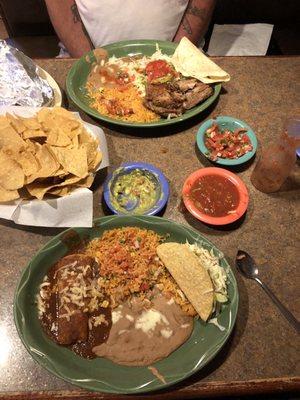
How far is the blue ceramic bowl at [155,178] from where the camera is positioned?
157cm

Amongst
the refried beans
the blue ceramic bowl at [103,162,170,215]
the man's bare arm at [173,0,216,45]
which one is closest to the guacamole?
the blue ceramic bowl at [103,162,170,215]

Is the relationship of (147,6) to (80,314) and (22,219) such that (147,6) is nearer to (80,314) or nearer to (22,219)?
(22,219)

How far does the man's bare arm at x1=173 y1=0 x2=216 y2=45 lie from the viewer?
2.46m

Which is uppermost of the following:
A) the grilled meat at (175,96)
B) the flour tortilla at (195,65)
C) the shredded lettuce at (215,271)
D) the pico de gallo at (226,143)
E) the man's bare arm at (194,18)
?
the man's bare arm at (194,18)

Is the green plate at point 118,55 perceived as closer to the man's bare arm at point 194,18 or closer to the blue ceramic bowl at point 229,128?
the blue ceramic bowl at point 229,128

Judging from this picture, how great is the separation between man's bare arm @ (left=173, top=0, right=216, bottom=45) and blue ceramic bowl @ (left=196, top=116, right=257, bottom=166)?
0.97 metres

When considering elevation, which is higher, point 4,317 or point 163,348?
point 4,317

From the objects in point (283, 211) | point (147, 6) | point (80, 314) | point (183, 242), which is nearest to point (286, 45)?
point (147, 6)

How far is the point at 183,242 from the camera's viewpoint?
1.50m

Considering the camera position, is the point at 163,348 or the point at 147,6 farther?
the point at 147,6

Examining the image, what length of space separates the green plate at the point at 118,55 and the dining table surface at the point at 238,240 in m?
0.08

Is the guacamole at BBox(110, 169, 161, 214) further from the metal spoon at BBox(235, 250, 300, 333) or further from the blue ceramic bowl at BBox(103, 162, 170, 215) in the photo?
the metal spoon at BBox(235, 250, 300, 333)

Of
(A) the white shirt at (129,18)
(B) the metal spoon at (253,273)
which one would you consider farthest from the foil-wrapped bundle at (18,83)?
(B) the metal spoon at (253,273)

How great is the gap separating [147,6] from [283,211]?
5.20 ft
